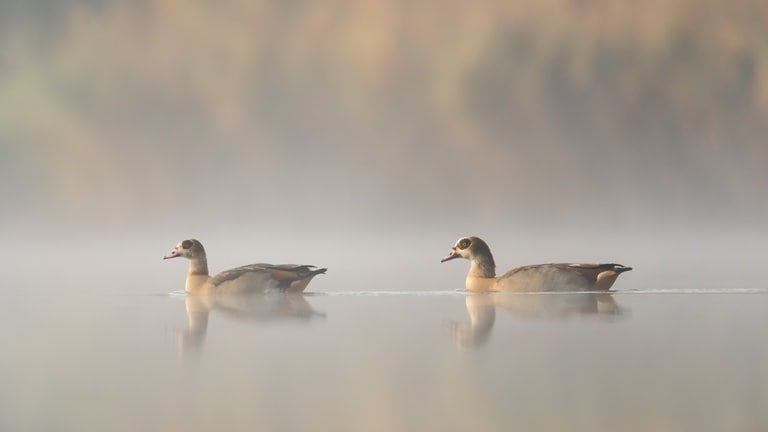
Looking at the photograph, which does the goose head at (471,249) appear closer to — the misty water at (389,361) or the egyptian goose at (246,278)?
the misty water at (389,361)

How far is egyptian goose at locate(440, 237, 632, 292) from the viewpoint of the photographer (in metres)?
8.70

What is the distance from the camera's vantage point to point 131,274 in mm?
12195

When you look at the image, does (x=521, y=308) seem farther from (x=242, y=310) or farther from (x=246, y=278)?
(x=246, y=278)

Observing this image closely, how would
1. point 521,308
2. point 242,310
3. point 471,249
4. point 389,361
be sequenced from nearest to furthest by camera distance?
point 389,361, point 521,308, point 242,310, point 471,249

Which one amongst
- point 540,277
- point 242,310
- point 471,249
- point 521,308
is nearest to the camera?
point 521,308

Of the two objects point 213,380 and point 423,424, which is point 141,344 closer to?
point 213,380

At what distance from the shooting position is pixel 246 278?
28.7 feet

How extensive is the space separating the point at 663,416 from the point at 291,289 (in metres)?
5.23

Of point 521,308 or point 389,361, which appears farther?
point 521,308

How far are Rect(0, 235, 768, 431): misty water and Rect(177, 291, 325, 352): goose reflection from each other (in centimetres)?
2

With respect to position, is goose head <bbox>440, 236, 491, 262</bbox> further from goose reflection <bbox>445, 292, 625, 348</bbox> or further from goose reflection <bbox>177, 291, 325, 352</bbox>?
goose reflection <bbox>177, 291, 325, 352</bbox>

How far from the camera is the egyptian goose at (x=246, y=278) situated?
873cm

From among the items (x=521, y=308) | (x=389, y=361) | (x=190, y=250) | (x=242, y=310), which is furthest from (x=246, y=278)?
(x=389, y=361)

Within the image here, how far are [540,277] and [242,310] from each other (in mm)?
2158
